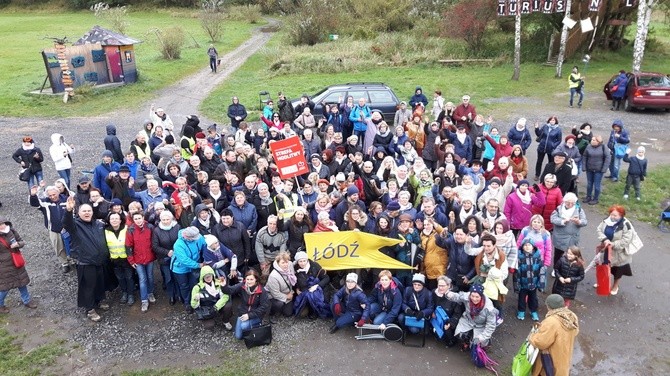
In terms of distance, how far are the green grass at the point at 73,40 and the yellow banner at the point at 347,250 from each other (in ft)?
55.0

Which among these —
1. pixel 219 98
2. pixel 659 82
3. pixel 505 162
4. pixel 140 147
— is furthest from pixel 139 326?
pixel 659 82

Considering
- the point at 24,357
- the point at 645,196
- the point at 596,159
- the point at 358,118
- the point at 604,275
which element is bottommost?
the point at 24,357

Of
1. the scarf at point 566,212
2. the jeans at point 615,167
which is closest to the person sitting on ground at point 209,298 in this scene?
the scarf at point 566,212

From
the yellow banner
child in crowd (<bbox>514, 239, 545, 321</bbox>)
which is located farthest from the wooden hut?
child in crowd (<bbox>514, 239, 545, 321</bbox>)

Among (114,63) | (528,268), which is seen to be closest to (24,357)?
(528,268)

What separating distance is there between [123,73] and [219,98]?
5.88 meters

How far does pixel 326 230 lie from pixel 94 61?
796 inches

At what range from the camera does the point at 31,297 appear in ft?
27.7

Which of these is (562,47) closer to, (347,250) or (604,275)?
(604,275)

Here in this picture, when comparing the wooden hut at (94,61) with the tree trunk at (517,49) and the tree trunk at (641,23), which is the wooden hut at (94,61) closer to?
the tree trunk at (517,49)

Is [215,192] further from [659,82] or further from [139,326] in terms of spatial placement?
[659,82]

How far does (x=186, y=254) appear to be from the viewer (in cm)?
765

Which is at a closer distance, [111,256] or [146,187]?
[111,256]

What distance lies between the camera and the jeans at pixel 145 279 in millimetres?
8008
